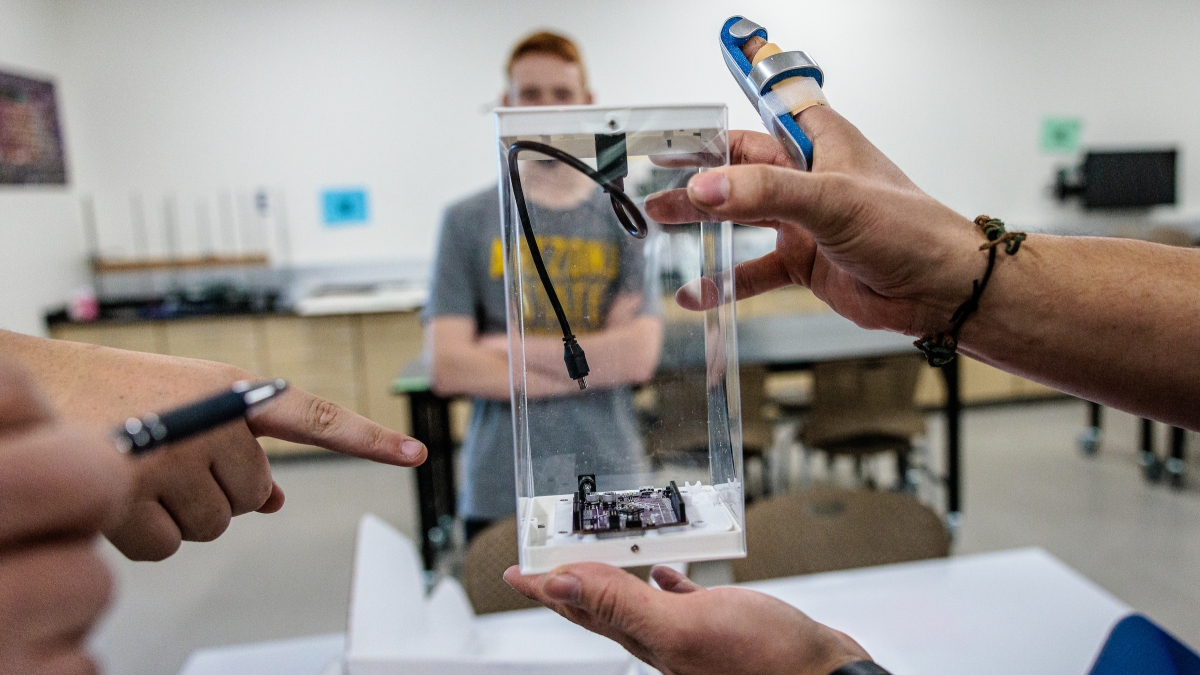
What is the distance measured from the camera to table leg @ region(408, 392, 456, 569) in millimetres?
2293

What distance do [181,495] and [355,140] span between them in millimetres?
4043

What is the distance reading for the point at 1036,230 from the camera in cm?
68

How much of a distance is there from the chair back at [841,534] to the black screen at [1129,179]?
4051 mm

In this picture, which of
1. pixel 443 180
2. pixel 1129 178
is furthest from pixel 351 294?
pixel 1129 178

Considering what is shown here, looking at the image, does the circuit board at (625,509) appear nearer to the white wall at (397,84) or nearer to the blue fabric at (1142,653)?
the blue fabric at (1142,653)

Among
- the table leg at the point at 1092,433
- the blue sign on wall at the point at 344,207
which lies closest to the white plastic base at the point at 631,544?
the table leg at the point at 1092,433

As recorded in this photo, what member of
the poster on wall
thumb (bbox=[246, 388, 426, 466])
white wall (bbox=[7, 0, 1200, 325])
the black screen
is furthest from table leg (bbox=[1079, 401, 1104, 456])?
the poster on wall

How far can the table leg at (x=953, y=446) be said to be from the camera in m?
2.53

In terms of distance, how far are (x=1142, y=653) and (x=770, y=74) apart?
82 cm

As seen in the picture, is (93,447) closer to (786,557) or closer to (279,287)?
(786,557)

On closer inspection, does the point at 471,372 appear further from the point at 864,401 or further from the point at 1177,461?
the point at 1177,461

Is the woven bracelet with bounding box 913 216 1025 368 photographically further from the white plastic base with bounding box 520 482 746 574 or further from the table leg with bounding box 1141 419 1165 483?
the table leg with bounding box 1141 419 1165 483

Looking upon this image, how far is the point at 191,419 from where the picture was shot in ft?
1.13

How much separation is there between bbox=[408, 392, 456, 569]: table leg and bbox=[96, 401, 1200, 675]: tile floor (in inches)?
14.2
